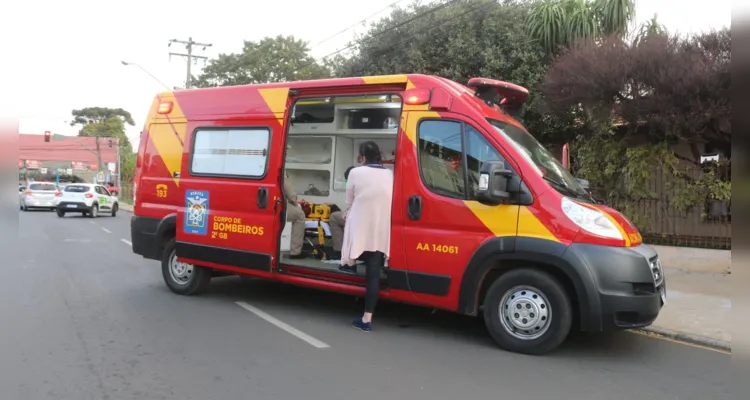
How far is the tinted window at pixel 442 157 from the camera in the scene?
5.58 metres

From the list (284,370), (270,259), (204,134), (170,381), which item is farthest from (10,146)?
(204,134)

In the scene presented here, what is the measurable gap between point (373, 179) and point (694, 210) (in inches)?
308

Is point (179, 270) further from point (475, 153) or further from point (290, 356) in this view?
point (475, 153)

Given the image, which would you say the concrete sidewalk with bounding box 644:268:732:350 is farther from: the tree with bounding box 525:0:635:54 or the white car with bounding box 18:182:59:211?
the white car with bounding box 18:182:59:211

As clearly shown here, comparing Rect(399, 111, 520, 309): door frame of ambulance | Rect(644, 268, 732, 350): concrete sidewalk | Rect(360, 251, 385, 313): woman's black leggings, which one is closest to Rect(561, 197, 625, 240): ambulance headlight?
Rect(399, 111, 520, 309): door frame of ambulance

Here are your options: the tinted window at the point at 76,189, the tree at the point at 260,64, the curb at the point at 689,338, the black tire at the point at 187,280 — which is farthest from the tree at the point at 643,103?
the tree at the point at 260,64

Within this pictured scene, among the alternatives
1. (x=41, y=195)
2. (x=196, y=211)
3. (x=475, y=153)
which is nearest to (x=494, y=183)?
(x=475, y=153)

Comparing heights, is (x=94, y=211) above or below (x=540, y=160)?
below

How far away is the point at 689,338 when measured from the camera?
6.08 metres

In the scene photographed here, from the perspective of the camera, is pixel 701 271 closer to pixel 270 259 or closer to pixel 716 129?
pixel 716 129

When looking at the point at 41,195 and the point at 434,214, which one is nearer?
the point at 434,214

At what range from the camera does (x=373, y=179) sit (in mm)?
5828

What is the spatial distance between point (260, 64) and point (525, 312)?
31855mm

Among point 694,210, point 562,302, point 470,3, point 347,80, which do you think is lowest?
point 562,302
